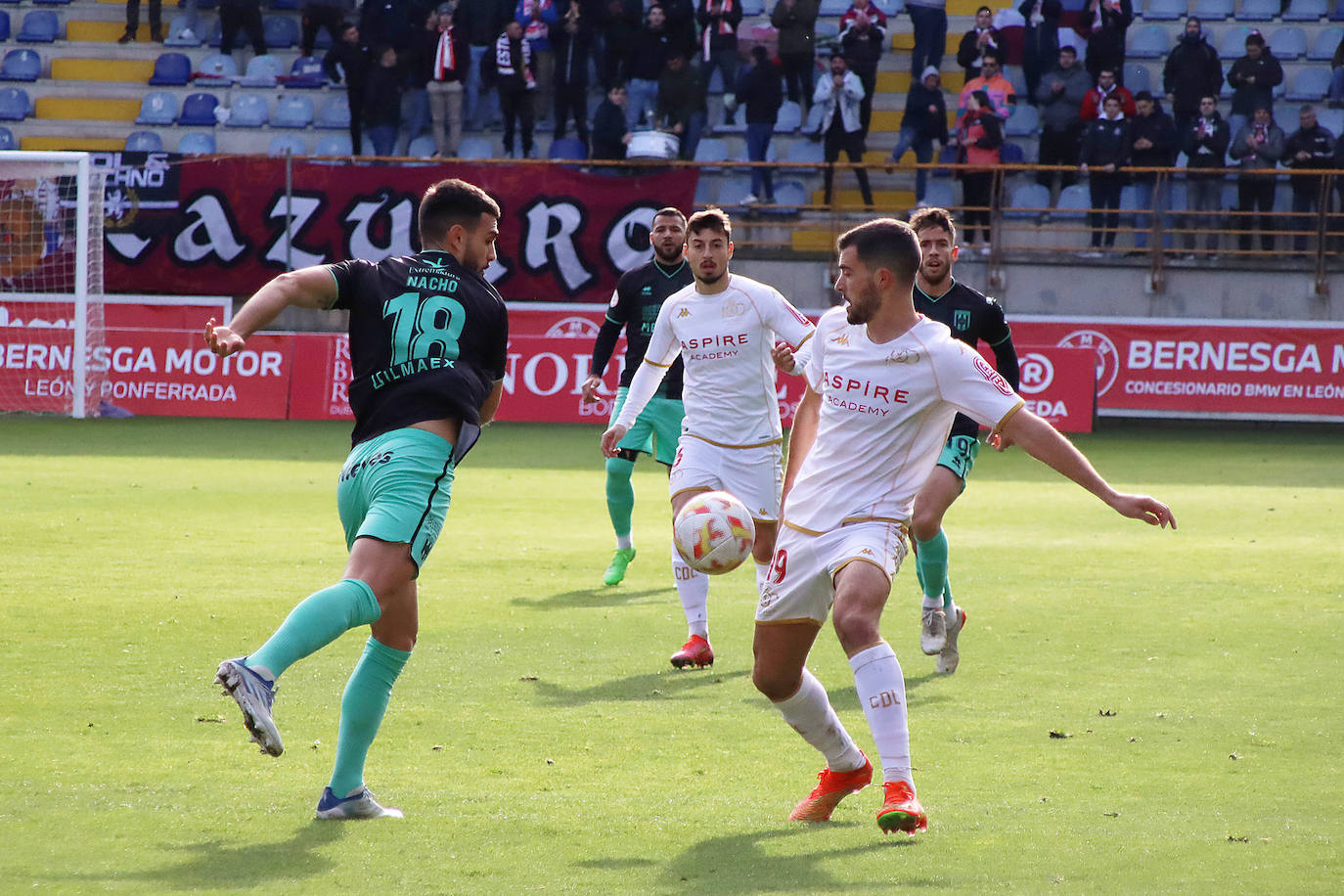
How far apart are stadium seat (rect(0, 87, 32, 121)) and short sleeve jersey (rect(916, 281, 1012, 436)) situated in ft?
73.8

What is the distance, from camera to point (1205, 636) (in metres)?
8.35

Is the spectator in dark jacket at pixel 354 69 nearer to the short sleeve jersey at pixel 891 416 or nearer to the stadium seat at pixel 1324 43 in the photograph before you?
the stadium seat at pixel 1324 43

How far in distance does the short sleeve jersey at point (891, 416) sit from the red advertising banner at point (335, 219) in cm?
1737

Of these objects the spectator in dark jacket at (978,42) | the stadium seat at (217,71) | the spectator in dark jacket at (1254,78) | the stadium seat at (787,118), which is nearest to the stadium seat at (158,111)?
the stadium seat at (217,71)

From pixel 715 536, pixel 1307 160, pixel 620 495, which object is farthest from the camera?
pixel 1307 160

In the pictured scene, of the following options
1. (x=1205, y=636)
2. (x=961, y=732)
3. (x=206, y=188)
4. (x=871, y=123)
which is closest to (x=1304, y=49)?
(x=871, y=123)

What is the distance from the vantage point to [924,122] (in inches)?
901

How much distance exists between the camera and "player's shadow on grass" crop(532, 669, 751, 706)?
269 inches

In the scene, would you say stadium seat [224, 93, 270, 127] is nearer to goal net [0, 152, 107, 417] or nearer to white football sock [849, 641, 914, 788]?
goal net [0, 152, 107, 417]

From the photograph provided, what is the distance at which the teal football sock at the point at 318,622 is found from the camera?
14.2 feet

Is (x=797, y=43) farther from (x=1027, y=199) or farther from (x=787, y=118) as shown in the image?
(x=1027, y=199)

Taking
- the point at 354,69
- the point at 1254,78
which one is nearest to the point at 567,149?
the point at 354,69

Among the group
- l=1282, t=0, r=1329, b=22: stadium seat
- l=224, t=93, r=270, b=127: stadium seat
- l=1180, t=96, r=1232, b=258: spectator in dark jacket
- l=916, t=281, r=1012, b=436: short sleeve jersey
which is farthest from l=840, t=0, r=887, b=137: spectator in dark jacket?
l=916, t=281, r=1012, b=436: short sleeve jersey

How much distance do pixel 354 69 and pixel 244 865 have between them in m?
20.9
